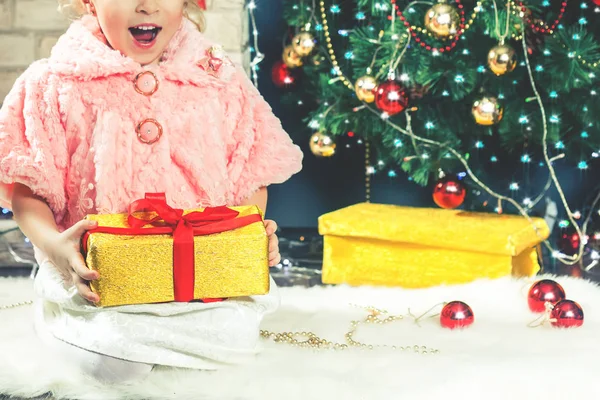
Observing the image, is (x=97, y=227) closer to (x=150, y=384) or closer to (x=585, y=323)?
(x=150, y=384)

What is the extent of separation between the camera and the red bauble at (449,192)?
253cm

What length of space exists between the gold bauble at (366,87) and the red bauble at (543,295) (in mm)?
818

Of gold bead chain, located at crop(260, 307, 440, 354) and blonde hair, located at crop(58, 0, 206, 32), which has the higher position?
blonde hair, located at crop(58, 0, 206, 32)

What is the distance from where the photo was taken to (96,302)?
144 cm

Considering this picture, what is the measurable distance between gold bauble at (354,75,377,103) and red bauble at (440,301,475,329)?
86 centimetres

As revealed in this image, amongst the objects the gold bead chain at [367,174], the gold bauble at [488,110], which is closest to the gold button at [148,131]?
the gold bauble at [488,110]

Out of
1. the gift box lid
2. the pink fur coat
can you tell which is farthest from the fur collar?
the gift box lid

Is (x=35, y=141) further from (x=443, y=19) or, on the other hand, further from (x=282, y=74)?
(x=282, y=74)

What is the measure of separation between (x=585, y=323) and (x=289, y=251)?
1.24 m

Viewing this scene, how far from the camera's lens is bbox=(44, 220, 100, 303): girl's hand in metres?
1.43

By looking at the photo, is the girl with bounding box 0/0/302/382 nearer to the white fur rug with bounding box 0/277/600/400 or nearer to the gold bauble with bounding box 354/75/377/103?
the white fur rug with bounding box 0/277/600/400

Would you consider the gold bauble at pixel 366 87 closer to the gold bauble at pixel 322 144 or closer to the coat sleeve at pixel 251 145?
the gold bauble at pixel 322 144

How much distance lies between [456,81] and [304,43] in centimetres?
54

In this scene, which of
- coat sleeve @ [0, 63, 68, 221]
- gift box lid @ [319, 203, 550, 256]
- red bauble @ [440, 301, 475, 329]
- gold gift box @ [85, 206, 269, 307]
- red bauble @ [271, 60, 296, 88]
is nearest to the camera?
gold gift box @ [85, 206, 269, 307]
